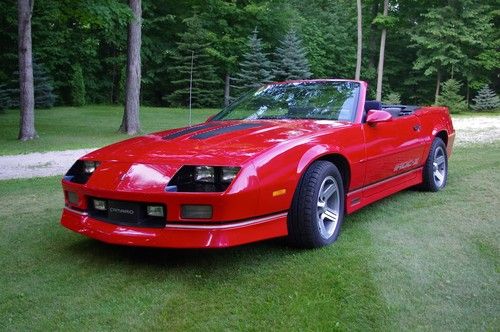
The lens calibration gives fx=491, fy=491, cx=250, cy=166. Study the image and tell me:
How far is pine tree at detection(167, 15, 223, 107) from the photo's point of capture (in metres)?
30.1

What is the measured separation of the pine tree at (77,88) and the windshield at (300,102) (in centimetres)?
2734

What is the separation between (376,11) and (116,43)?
19.7m

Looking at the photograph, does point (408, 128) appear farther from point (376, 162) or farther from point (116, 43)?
point (116, 43)

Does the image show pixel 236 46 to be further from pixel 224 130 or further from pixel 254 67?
pixel 224 130

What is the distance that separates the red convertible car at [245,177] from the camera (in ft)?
9.92

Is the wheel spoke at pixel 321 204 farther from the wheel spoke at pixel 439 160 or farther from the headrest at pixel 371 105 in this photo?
the wheel spoke at pixel 439 160

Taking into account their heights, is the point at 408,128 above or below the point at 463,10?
below

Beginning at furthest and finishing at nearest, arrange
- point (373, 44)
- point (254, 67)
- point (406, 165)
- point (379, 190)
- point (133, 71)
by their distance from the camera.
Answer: point (373, 44)
point (254, 67)
point (133, 71)
point (406, 165)
point (379, 190)

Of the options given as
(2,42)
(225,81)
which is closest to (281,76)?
(225,81)

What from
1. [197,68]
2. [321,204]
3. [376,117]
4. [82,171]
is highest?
[197,68]

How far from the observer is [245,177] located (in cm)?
303

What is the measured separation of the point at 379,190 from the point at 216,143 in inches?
72.2

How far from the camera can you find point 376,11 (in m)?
37.8

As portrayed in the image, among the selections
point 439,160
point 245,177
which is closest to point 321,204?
point 245,177
